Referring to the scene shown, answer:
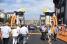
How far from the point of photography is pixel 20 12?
46500 mm

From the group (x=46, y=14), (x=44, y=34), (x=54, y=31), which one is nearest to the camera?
(x=54, y=31)

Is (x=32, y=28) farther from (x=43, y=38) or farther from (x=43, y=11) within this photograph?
(x=43, y=38)

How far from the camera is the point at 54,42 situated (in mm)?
23750

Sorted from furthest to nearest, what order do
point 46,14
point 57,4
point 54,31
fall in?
point 57,4
point 46,14
point 54,31

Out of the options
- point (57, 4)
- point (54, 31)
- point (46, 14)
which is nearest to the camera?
point (54, 31)

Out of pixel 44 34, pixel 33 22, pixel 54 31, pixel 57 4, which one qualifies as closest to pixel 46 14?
pixel 33 22

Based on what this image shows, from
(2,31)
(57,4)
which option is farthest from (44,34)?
(57,4)

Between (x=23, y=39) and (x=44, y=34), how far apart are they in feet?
36.1

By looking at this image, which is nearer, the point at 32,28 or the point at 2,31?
the point at 2,31

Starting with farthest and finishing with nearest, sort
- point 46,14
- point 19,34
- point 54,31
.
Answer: point 46,14, point 54,31, point 19,34

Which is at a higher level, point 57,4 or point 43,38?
point 57,4

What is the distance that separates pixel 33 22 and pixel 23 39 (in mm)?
34698

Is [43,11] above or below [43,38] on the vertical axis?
above

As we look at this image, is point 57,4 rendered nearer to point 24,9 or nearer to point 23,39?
point 24,9
